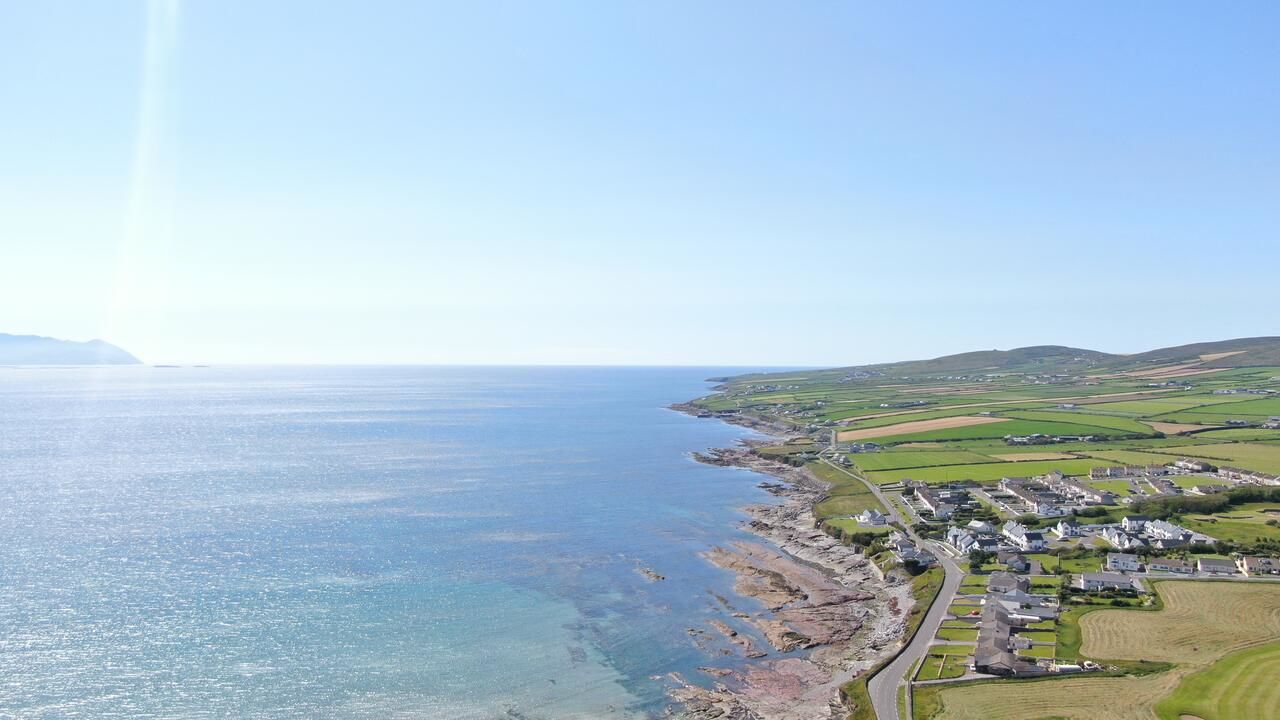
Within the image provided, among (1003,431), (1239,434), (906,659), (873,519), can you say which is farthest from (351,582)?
(1239,434)

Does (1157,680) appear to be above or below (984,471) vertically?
below

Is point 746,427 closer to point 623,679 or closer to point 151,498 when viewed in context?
point 151,498

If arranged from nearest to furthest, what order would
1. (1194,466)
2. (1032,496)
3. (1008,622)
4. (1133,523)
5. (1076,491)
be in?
(1008,622), (1133,523), (1032,496), (1076,491), (1194,466)

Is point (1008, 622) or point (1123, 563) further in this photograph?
point (1123, 563)

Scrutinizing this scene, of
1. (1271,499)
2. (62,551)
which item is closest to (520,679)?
(62,551)

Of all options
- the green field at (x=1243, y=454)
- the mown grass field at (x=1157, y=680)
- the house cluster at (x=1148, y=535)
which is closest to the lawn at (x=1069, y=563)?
the house cluster at (x=1148, y=535)

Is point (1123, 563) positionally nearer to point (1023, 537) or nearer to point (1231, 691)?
point (1023, 537)

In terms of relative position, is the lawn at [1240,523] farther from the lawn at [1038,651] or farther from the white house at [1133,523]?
the lawn at [1038,651]
